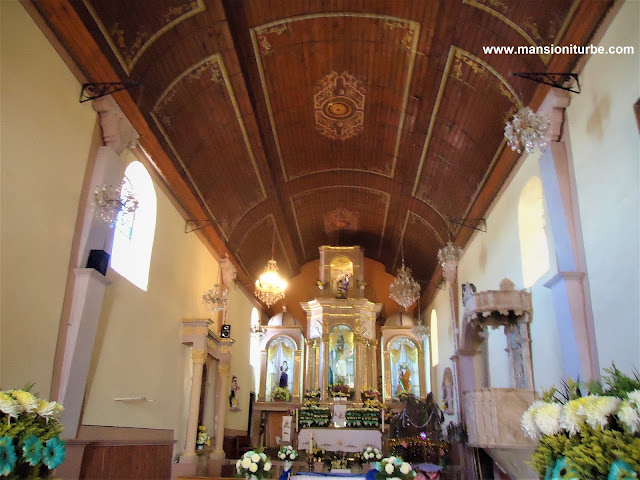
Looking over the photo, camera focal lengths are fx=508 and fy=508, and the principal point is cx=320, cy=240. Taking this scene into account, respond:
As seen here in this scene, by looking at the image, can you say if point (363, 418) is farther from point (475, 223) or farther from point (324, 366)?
point (475, 223)

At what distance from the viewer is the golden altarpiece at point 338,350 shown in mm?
18516

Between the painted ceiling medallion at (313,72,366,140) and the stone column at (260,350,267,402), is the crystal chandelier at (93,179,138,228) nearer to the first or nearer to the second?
the painted ceiling medallion at (313,72,366,140)

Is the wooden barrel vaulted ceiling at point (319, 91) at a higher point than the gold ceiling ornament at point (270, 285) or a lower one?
higher

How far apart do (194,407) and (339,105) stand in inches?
302

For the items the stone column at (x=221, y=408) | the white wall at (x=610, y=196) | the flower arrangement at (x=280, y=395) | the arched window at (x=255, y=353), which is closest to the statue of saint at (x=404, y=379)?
the flower arrangement at (x=280, y=395)

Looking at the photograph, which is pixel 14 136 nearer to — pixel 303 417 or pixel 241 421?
pixel 303 417

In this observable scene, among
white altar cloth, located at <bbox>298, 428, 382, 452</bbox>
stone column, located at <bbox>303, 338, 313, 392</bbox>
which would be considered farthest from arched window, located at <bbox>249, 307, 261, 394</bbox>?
white altar cloth, located at <bbox>298, 428, 382, 452</bbox>

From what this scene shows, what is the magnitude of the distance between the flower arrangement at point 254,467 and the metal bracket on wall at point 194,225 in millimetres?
6031

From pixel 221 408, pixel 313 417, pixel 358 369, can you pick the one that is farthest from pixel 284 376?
pixel 221 408

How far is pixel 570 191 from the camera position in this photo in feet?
22.7

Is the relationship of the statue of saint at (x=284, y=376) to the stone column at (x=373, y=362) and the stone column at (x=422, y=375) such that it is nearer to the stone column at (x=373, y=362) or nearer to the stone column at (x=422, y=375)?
the stone column at (x=373, y=362)

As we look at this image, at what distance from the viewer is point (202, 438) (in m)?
11.8

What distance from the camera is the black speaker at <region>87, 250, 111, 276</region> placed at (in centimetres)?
700
